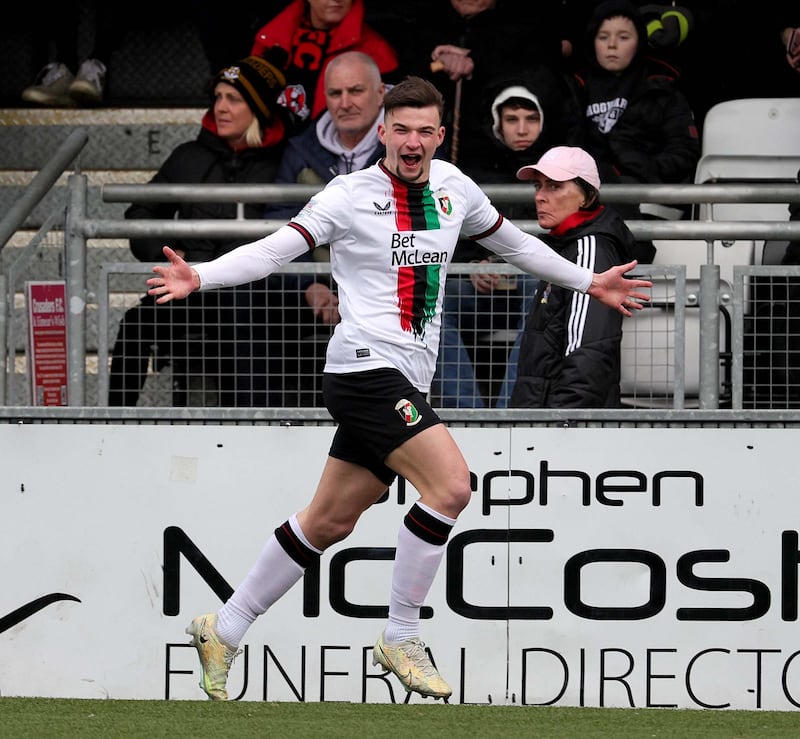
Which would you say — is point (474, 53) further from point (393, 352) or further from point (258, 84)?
point (393, 352)

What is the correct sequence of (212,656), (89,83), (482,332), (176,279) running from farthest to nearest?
(89,83) < (482,332) < (212,656) < (176,279)

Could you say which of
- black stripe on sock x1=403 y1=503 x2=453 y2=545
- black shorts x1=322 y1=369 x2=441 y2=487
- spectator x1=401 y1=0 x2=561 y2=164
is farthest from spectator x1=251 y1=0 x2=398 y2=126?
black stripe on sock x1=403 y1=503 x2=453 y2=545

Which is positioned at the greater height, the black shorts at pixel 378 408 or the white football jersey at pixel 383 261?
the white football jersey at pixel 383 261

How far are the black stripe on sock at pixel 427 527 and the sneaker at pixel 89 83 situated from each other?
5.45m

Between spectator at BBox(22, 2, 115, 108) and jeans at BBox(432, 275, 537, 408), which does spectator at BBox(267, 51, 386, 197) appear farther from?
spectator at BBox(22, 2, 115, 108)

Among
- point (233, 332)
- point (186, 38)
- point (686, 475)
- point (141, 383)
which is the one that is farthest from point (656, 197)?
point (186, 38)

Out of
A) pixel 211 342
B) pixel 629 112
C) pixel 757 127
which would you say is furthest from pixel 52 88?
pixel 757 127

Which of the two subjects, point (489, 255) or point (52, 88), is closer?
point (489, 255)

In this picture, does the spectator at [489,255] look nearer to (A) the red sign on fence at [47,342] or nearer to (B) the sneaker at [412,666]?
(B) the sneaker at [412,666]

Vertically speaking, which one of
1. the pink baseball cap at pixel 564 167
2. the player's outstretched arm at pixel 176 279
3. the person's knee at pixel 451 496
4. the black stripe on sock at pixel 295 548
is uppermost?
the pink baseball cap at pixel 564 167

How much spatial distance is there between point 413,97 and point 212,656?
2041 millimetres

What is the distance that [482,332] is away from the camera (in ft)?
20.4

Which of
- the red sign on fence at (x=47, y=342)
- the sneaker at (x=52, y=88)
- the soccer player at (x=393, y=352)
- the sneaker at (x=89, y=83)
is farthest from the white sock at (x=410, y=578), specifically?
the sneaker at (x=52, y=88)

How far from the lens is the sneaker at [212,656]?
5.33 meters
